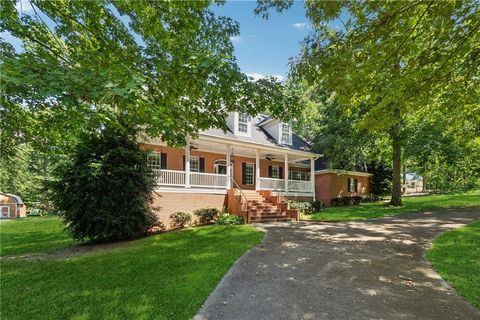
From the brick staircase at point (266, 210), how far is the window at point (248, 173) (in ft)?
12.9

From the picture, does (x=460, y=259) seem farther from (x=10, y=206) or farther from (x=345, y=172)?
(x=10, y=206)

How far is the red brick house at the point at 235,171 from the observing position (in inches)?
557

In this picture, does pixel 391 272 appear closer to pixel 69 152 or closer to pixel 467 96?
pixel 467 96

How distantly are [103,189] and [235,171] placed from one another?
35.4ft

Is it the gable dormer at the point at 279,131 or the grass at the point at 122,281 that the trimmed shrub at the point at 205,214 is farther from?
the gable dormer at the point at 279,131

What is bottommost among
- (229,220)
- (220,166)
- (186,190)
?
(229,220)

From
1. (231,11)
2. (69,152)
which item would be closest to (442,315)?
(231,11)

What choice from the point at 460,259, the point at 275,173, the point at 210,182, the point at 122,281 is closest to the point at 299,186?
the point at 275,173

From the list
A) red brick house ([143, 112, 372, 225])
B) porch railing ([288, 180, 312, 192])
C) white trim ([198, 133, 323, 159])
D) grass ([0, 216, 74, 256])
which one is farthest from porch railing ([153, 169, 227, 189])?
porch railing ([288, 180, 312, 192])

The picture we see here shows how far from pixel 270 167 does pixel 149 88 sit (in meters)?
16.9

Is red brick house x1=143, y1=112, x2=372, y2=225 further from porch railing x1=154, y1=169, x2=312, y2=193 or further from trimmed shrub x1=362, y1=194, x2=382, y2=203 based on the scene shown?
trimmed shrub x1=362, y1=194, x2=382, y2=203

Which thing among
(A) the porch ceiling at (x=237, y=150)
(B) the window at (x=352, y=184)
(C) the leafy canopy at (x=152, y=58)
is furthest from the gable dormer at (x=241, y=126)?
(B) the window at (x=352, y=184)

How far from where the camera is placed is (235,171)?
65.8ft

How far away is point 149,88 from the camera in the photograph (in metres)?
5.98
